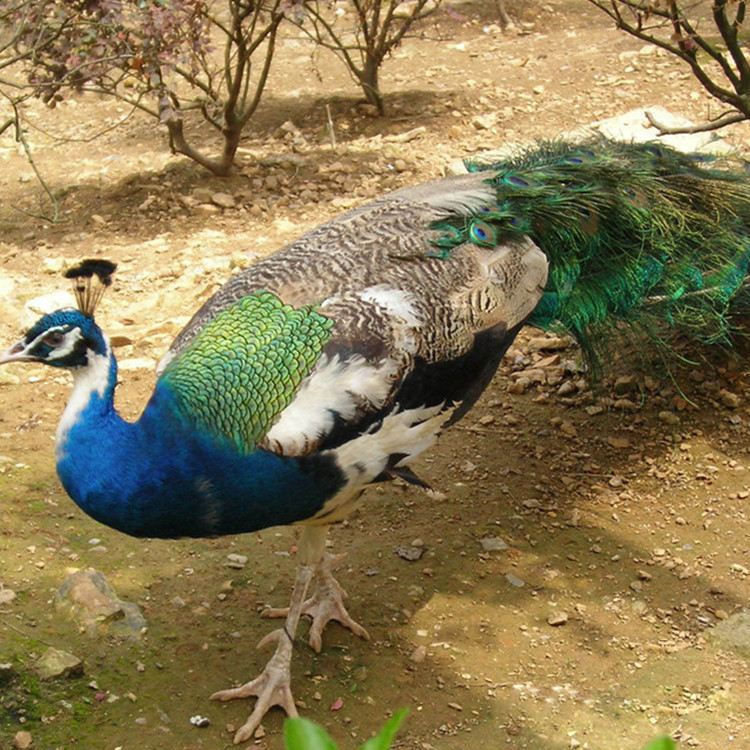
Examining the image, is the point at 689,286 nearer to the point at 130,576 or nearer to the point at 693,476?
the point at 693,476

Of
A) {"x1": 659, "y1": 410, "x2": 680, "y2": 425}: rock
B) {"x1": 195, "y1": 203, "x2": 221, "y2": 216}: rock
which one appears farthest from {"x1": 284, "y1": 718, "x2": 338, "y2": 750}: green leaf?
{"x1": 195, "y1": 203, "x2": 221, "y2": 216}: rock

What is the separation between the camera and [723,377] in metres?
4.27

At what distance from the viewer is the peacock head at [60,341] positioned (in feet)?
8.62

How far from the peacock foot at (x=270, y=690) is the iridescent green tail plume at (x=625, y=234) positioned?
1.38 meters

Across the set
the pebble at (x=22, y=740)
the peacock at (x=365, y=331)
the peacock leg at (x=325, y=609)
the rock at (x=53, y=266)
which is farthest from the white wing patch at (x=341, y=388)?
the rock at (x=53, y=266)

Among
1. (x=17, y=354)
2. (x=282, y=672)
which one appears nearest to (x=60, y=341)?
(x=17, y=354)

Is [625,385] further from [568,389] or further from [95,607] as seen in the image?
[95,607]

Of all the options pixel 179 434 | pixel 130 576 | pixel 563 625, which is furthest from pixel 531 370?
pixel 179 434

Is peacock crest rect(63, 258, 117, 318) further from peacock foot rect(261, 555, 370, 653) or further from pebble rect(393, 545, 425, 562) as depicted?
pebble rect(393, 545, 425, 562)

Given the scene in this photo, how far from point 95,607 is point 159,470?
81 centimetres

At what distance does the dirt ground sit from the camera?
9.71 ft

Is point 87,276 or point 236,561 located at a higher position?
point 87,276

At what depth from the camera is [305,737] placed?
0.91 metres

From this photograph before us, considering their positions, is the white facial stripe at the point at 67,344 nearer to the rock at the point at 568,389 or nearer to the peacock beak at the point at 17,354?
the peacock beak at the point at 17,354
